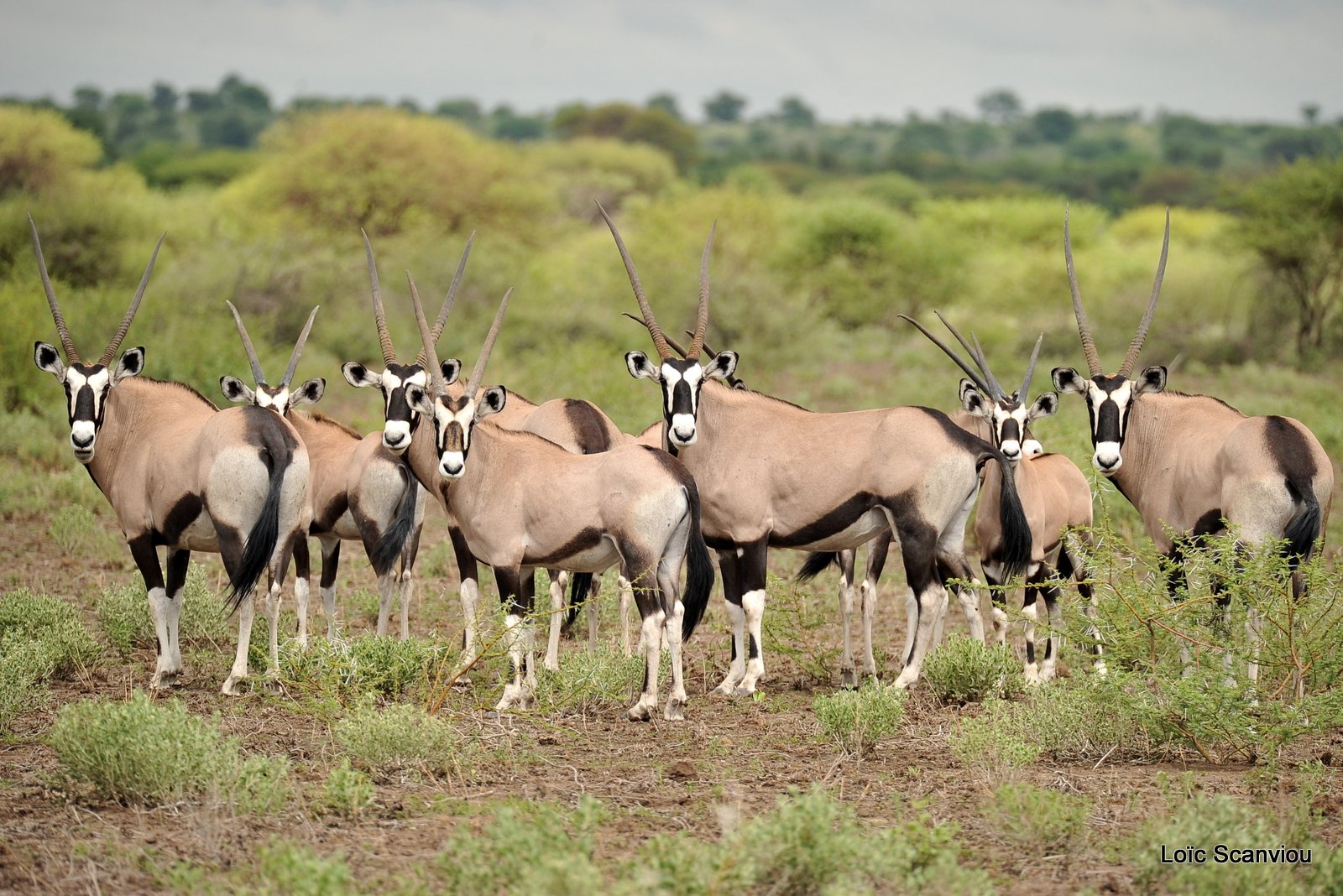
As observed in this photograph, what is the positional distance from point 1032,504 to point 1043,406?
117 centimetres

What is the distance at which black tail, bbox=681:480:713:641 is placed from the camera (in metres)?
8.23

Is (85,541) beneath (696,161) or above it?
beneath

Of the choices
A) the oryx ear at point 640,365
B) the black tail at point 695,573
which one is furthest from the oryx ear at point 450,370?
the black tail at point 695,573

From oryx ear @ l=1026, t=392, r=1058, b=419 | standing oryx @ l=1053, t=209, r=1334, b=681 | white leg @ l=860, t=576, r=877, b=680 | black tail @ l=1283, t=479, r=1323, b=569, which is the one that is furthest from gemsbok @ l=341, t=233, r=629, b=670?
black tail @ l=1283, t=479, r=1323, b=569

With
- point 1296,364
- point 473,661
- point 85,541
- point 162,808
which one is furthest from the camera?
point 1296,364

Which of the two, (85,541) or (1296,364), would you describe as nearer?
(85,541)

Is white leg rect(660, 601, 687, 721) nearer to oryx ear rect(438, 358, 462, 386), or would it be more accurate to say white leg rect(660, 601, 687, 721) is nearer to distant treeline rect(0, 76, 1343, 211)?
oryx ear rect(438, 358, 462, 386)

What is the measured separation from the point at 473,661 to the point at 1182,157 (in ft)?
356

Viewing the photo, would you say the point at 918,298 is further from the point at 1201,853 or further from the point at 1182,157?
the point at 1182,157

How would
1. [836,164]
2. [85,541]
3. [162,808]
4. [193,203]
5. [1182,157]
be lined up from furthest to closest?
[1182,157] → [836,164] → [193,203] → [85,541] → [162,808]

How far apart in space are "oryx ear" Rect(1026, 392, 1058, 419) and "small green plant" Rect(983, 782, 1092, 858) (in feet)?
16.9

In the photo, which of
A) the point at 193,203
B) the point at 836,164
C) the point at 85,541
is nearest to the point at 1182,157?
the point at 836,164

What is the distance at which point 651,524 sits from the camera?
809 centimetres

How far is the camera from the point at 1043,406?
10.9 metres
